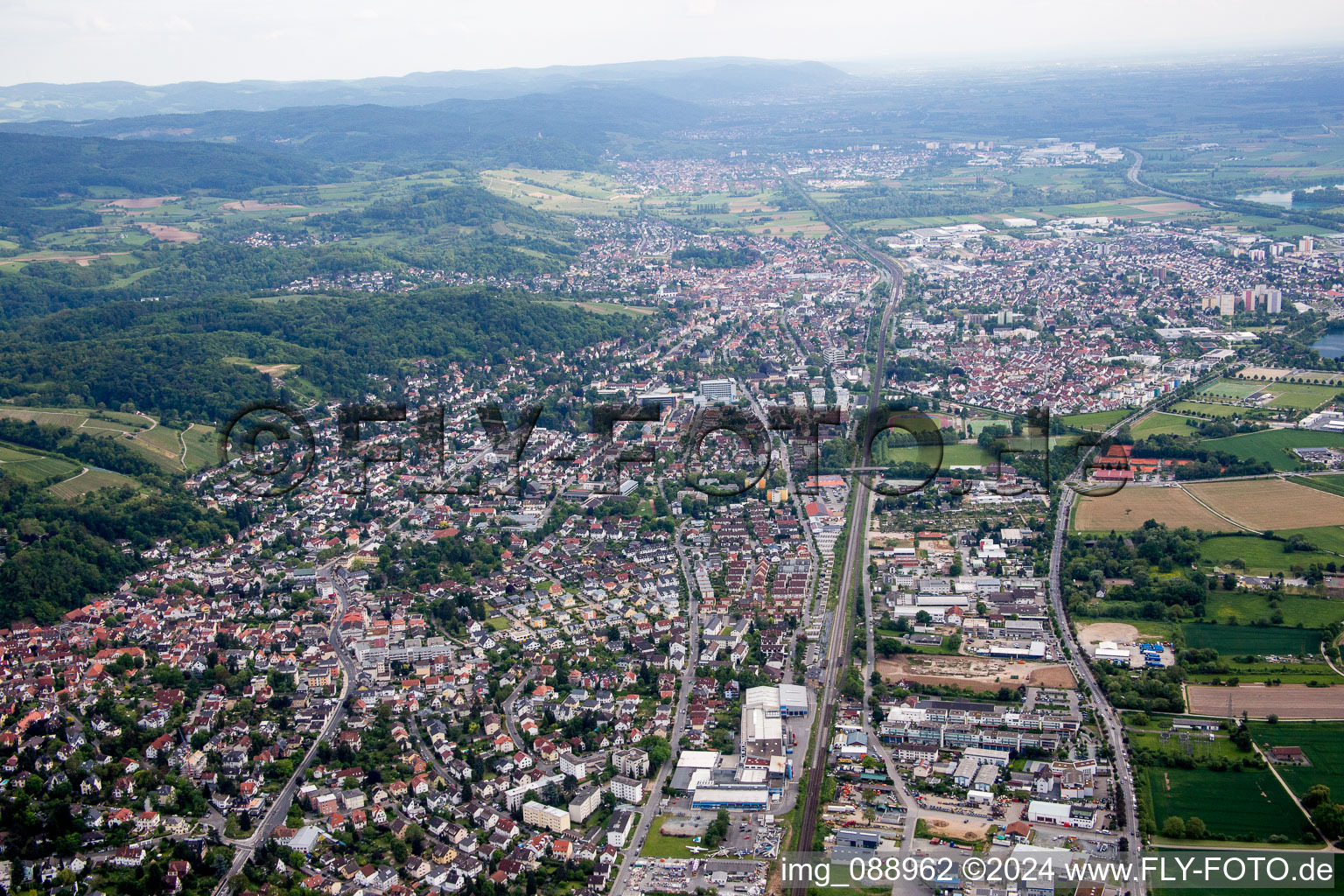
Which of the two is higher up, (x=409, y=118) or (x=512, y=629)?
(x=409, y=118)

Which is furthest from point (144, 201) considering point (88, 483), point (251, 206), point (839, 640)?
point (839, 640)

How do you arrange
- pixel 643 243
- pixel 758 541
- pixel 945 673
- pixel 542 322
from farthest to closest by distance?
pixel 643 243
pixel 542 322
pixel 758 541
pixel 945 673

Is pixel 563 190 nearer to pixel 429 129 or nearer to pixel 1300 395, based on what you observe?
pixel 429 129

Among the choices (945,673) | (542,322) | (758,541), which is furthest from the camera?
(542,322)

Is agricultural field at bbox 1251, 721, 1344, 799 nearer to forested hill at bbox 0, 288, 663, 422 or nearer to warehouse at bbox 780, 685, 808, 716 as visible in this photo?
warehouse at bbox 780, 685, 808, 716

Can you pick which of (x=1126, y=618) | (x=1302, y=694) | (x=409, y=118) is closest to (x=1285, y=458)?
(x=1126, y=618)

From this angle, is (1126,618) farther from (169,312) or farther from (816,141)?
(816,141)

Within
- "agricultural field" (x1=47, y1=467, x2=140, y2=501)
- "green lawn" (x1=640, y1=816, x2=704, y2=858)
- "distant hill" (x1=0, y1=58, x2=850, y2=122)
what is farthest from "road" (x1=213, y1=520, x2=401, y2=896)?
"distant hill" (x1=0, y1=58, x2=850, y2=122)

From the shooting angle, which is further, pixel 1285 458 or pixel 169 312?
pixel 169 312
